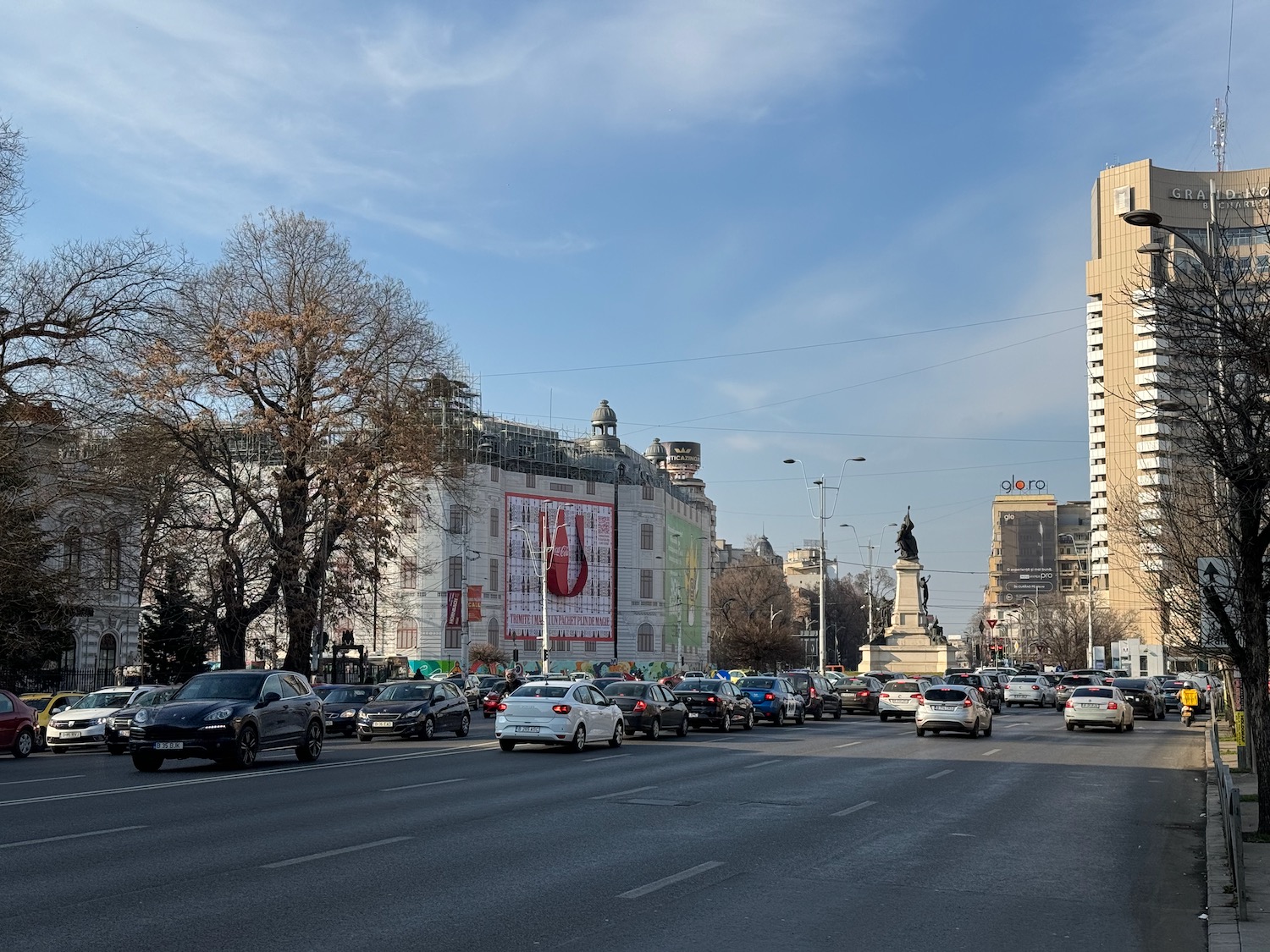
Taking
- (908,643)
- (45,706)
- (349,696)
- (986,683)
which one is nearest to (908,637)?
(908,643)

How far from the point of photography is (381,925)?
29.1 ft

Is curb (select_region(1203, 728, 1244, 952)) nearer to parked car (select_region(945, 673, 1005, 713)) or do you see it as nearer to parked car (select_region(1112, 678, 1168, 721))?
parked car (select_region(945, 673, 1005, 713))

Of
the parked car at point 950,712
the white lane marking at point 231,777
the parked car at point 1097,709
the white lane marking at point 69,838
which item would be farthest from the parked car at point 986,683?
the white lane marking at point 69,838

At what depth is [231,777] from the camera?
20.7 m

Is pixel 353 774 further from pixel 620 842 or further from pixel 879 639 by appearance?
pixel 879 639

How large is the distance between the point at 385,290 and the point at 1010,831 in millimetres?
33732

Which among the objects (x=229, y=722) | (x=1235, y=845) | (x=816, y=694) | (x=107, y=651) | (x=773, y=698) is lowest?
(x=816, y=694)

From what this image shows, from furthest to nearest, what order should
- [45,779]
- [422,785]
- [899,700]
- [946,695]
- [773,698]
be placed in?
[899,700] < [773,698] < [946,695] < [45,779] < [422,785]

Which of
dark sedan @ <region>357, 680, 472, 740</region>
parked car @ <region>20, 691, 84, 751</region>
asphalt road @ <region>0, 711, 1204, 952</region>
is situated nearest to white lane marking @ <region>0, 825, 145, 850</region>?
asphalt road @ <region>0, 711, 1204, 952</region>

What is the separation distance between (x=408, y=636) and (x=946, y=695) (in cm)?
6337

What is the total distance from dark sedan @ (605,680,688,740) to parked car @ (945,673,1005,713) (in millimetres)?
18845

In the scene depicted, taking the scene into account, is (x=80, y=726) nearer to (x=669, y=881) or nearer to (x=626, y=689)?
(x=626, y=689)

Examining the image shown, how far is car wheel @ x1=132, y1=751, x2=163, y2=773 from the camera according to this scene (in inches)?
854

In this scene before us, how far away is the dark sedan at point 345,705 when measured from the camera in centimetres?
3575
